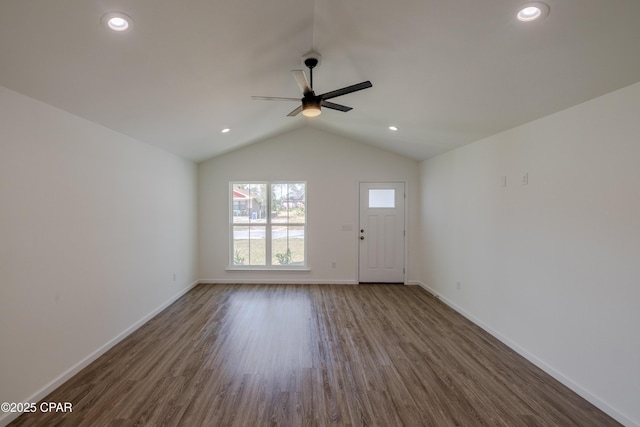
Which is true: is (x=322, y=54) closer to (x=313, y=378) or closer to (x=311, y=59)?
(x=311, y=59)

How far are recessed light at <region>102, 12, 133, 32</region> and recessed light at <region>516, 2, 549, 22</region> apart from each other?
2.27 m

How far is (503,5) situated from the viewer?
1.56m

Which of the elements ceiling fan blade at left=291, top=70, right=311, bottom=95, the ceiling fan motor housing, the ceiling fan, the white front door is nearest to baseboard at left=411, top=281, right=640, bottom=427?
the white front door

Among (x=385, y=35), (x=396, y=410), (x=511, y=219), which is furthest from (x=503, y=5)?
(x=396, y=410)

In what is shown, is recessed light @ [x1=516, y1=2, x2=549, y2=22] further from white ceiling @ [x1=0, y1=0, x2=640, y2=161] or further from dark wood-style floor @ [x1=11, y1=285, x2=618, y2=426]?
dark wood-style floor @ [x1=11, y1=285, x2=618, y2=426]

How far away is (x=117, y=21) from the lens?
1631mm

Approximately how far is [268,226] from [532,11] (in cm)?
488

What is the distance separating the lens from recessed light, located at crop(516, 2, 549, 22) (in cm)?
151

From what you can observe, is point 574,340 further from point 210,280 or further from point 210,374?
point 210,280

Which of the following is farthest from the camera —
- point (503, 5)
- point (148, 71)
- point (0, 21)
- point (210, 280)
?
point (210, 280)

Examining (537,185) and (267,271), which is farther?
(267,271)

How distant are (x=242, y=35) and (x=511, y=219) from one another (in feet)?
10.5

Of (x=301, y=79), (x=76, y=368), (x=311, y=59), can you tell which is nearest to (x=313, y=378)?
(x=76, y=368)

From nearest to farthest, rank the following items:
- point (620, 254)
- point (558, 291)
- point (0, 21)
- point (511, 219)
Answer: point (0, 21) → point (620, 254) → point (558, 291) → point (511, 219)
